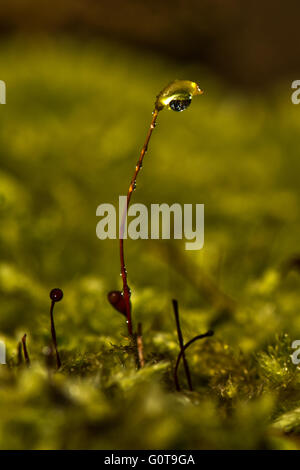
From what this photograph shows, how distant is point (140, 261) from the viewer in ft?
4.47

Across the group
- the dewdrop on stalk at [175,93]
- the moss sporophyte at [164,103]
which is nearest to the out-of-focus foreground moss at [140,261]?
the moss sporophyte at [164,103]

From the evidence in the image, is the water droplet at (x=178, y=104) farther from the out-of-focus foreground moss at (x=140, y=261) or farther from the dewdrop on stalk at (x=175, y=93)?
the out-of-focus foreground moss at (x=140, y=261)

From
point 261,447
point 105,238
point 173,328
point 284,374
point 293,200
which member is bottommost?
point 261,447

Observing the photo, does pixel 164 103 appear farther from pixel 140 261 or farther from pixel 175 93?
pixel 140 261

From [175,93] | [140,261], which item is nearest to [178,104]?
[175,93]

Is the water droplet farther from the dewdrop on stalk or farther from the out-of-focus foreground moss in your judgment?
the out-of-focus foreground moss

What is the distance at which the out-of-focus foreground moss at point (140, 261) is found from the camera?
52cm

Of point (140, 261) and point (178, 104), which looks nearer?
point (178, 104)

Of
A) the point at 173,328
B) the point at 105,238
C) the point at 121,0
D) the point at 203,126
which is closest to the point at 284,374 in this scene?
the point at 173,328

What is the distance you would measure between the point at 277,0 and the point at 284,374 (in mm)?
4101

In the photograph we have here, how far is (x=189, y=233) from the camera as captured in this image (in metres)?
1.47

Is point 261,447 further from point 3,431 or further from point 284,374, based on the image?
point 3,431

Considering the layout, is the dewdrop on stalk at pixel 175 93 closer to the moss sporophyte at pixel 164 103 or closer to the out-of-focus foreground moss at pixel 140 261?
the moss sporophyte at pixel 164 103

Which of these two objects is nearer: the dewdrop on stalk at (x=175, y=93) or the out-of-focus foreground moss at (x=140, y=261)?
the out-of-focus foreground moss at (x=140, y=261)
